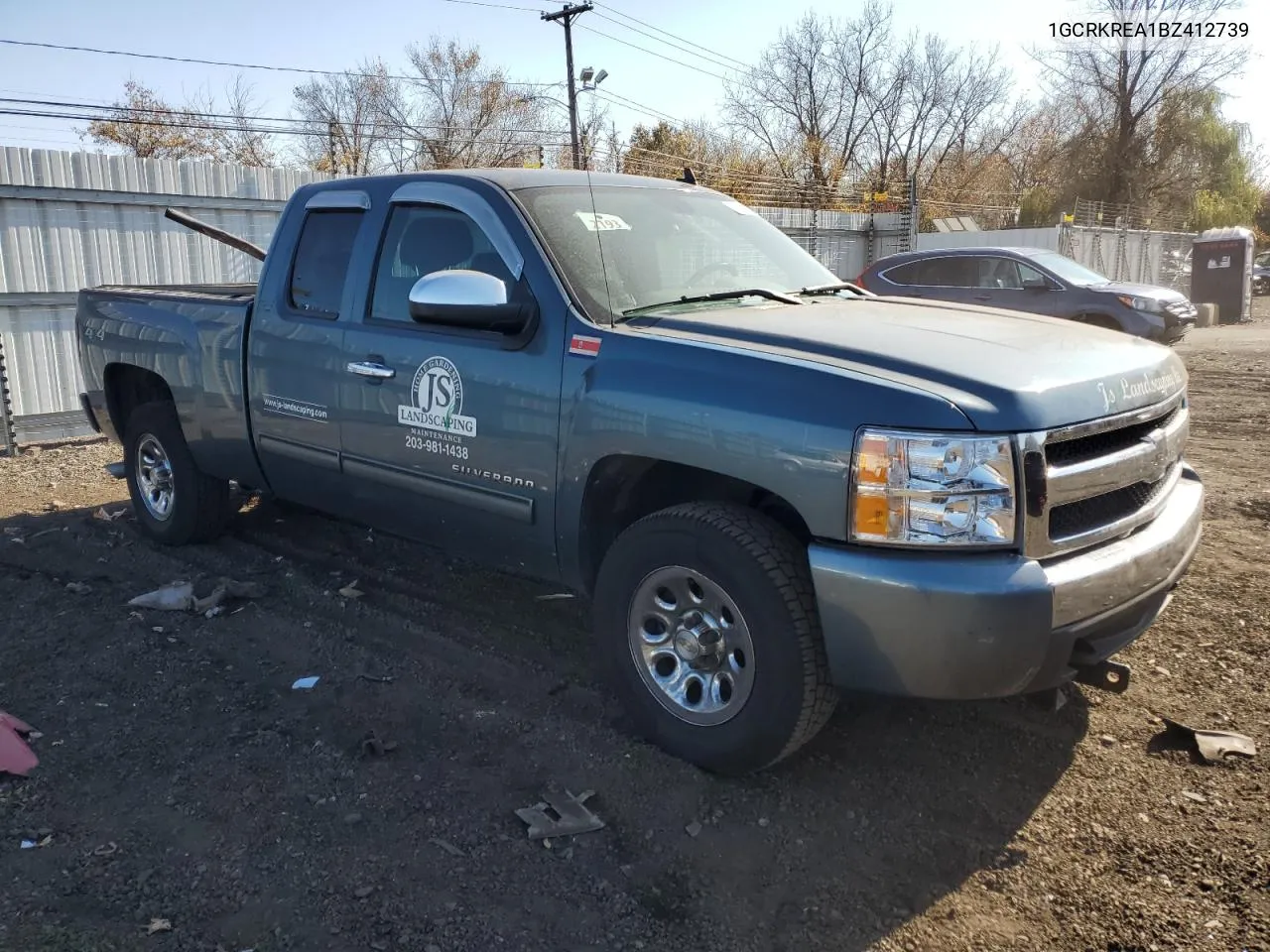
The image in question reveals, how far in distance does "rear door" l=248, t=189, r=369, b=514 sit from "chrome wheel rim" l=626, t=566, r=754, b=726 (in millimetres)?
1847

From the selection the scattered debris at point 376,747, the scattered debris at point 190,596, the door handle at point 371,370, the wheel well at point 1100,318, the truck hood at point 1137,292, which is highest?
the truck hood at point 1137,292

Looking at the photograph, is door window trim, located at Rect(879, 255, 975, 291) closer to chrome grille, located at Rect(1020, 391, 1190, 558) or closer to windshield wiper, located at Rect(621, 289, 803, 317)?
windshield wiper, located at Rect(621, 289, 803, 317)

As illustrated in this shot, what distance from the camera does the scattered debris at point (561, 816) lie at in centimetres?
308

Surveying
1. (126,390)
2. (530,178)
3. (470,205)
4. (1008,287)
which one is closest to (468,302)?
(470,205)

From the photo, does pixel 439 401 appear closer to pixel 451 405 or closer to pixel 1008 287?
pixel 451 405

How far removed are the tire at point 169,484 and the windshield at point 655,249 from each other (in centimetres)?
285

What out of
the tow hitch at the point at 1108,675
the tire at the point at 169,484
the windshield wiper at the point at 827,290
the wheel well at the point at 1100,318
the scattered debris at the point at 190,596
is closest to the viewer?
Result: the tow hitch at the point at 1108,675

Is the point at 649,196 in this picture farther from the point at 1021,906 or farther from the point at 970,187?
the point at 970,187

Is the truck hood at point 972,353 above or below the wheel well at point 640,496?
above

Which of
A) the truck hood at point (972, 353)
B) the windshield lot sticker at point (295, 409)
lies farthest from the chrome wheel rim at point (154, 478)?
the truck hood at point (972, 353)

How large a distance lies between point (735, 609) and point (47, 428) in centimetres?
883

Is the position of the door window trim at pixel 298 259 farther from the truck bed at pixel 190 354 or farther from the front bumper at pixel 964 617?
the front bumper at pixel 964 617

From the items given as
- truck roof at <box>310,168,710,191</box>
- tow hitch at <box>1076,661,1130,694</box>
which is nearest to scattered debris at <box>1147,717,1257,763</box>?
tow hitch at <box>1076,661,1130,694</box>

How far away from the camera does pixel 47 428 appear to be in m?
9.70
